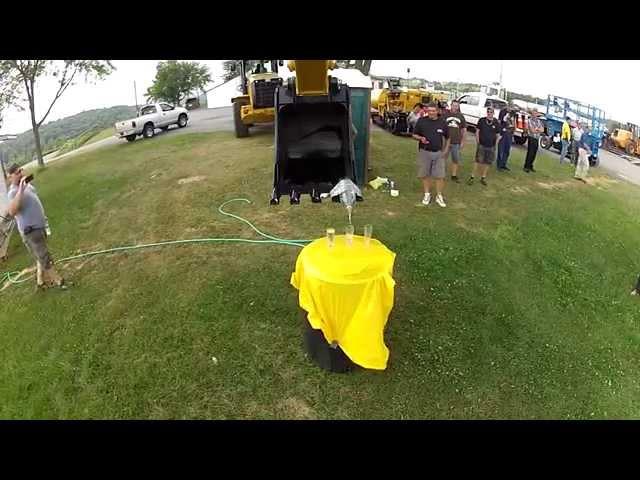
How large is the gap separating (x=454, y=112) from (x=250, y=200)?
440 cm

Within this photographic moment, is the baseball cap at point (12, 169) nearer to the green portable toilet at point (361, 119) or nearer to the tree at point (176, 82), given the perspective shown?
the green portable toilet at point (361, 119)

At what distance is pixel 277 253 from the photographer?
5.73 metres

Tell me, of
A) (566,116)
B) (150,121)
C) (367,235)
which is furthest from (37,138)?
(566,116)

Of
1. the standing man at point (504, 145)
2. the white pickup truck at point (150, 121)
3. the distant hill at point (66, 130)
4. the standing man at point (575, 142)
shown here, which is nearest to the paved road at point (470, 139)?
the white pickup truck at point (150, 121)

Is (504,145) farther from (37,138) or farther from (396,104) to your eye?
(37,138)

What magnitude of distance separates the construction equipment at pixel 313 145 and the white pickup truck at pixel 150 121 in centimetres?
1112

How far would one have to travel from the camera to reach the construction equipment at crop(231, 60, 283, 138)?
11.0 meters

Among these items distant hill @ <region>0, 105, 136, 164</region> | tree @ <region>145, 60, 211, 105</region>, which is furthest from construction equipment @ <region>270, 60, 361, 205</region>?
tree @ <region>145, 60, 211, 105</region>

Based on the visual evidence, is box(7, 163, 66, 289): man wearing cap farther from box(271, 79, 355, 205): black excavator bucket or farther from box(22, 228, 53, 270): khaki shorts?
box(271, 79, 355, 205): black excavator bucket

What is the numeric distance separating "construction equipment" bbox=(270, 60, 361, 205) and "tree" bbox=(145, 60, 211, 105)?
30701 millimetres

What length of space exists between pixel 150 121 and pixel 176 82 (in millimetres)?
20491

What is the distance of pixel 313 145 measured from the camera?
5.01m

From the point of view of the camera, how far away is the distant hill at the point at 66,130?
12111 millimetres
